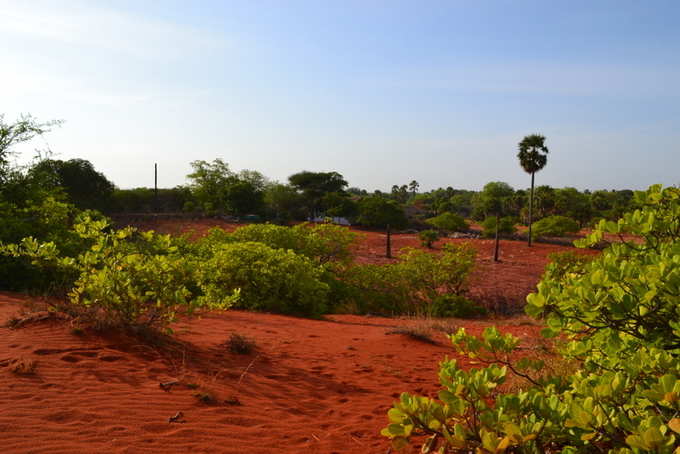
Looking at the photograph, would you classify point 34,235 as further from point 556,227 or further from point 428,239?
point 556,227

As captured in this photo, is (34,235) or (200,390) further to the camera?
(34,235)

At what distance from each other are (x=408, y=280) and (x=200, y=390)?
12.3m

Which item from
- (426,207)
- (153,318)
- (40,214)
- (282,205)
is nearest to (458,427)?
(153,318)

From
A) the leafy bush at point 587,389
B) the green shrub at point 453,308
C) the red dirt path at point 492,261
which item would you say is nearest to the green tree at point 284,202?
the red dirt path at point 492,261

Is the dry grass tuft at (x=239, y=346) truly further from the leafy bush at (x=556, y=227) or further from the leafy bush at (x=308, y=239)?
the leafy bush at (x=556, y=227)

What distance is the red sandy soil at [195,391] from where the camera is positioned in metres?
3.50

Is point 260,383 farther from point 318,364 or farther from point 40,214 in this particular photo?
point 40,214

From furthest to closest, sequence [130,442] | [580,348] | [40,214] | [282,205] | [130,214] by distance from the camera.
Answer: [282,205] → [130,214] → [40,214] → [130,442] → [580,348]

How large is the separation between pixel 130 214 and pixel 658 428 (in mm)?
43544

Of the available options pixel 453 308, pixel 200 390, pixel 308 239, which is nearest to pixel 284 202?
pixel 308 239

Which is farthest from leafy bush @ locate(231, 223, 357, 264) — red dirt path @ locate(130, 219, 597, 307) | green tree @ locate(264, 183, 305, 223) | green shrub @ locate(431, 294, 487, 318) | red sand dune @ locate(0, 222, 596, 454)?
green tree @ locate(264, 183, 305, 223)

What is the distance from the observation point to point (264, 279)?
37.8 feet

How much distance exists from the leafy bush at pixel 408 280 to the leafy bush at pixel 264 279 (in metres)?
3.44

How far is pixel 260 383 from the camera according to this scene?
5.06 metres
